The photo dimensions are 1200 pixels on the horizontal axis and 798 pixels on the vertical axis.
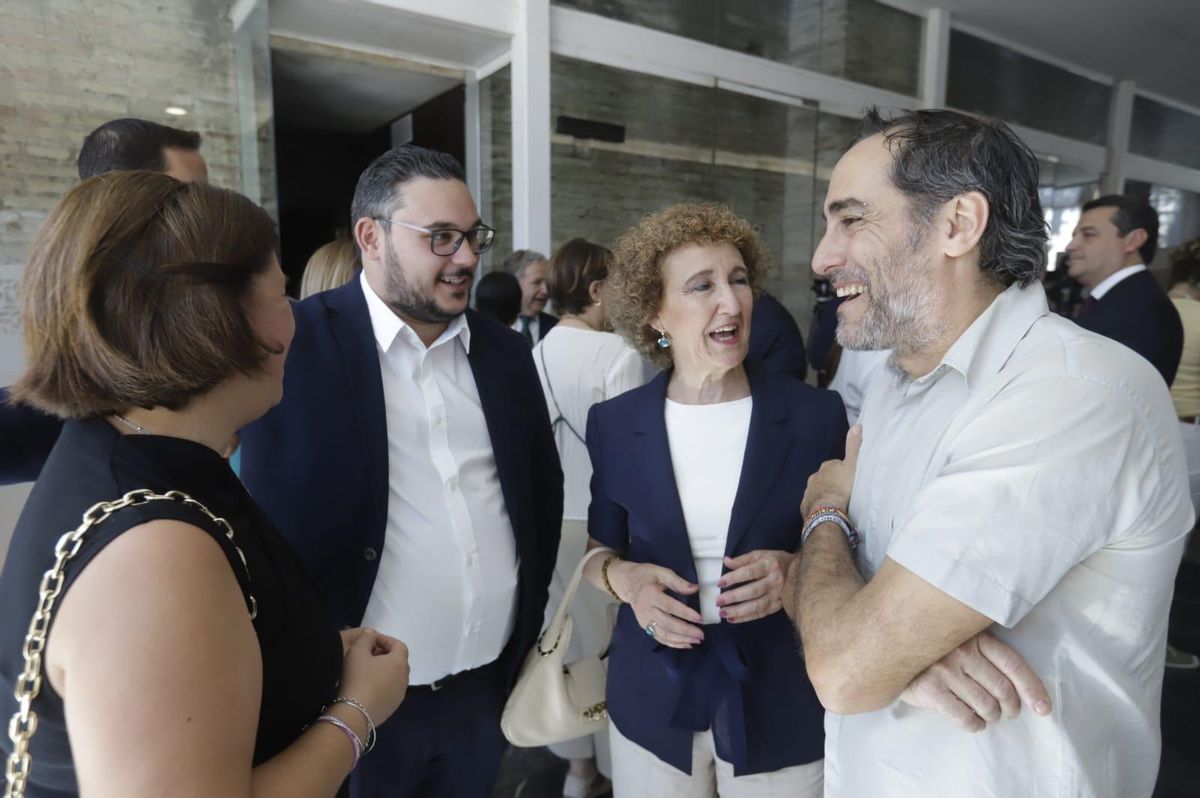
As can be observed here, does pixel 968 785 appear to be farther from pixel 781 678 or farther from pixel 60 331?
pixel 60 331

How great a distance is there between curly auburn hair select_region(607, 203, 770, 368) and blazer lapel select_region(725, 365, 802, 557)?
16.7 inches

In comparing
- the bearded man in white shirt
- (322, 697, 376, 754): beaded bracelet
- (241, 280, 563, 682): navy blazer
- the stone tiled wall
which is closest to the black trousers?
(241, 280, 563, 682): navy blazer

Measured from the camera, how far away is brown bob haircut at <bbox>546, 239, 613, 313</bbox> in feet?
10.9

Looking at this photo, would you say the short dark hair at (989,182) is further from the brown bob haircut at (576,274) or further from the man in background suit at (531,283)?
the man in background suit at (531,283)

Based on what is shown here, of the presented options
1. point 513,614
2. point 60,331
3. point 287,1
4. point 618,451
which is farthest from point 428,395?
point 287,1

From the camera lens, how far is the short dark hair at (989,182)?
3.76ft

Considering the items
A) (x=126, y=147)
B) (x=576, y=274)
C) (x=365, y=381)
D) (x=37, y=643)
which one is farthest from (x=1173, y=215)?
(x=37, y=643)

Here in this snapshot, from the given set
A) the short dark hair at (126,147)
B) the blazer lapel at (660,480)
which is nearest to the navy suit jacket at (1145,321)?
the blazer lapel at (660,480)

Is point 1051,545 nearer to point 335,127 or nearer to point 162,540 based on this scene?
point 162,540

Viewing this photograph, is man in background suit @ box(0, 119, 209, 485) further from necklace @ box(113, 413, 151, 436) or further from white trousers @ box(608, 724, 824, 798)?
white trousers @ box(608, 724, 824, 798)

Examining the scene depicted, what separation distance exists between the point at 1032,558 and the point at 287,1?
605cm

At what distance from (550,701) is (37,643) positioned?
1319mm

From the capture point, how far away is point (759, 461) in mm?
1716

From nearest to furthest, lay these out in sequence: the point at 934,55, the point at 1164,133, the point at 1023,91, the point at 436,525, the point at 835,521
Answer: the point at 835,521 → the point at 436,525 → the point at 934,55 → the point at 1023,91 → the point at 1164,133
